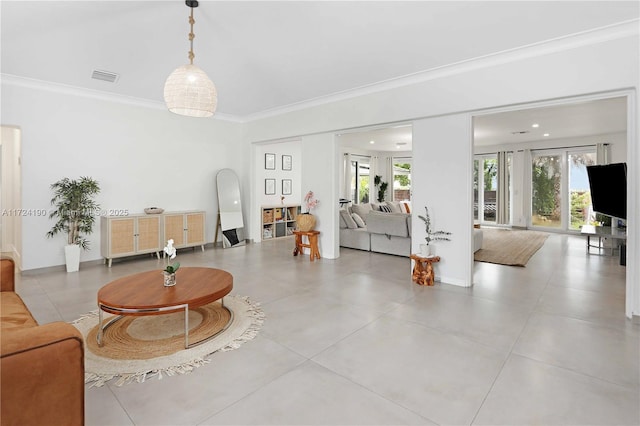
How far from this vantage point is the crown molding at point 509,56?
305 cm

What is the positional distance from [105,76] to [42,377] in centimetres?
459

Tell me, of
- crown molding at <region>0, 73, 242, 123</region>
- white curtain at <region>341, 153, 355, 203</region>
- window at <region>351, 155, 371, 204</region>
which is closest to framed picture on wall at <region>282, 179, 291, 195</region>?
white curtain at <region>341, 153, 355, 203</region>

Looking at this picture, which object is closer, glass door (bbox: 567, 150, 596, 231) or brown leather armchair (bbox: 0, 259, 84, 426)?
brown leather armchair (bbox: 0, 259, 84, 426)

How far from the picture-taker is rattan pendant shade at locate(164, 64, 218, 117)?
8.99 ft

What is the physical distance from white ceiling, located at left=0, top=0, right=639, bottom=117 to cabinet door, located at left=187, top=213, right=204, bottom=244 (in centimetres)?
243

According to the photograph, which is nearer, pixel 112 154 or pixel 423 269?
pixel 423 269

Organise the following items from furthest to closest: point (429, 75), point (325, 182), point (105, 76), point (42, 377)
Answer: point (325, 182), point (105, 76), point (429, 75), point (42, 377)

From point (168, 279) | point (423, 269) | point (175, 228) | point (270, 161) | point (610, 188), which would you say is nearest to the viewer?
point (168, 279)

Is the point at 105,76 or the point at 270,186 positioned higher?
the point at 105,76

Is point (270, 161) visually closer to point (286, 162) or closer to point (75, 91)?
point (286, 162)

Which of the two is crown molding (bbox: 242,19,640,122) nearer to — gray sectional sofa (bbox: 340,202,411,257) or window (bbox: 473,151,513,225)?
gray sectional sofa (bbox: 340,202,411,257)

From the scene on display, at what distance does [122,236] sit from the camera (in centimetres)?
529

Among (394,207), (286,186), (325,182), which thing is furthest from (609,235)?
(286,186)

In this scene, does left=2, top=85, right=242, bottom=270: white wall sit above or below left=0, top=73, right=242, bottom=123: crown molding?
below
